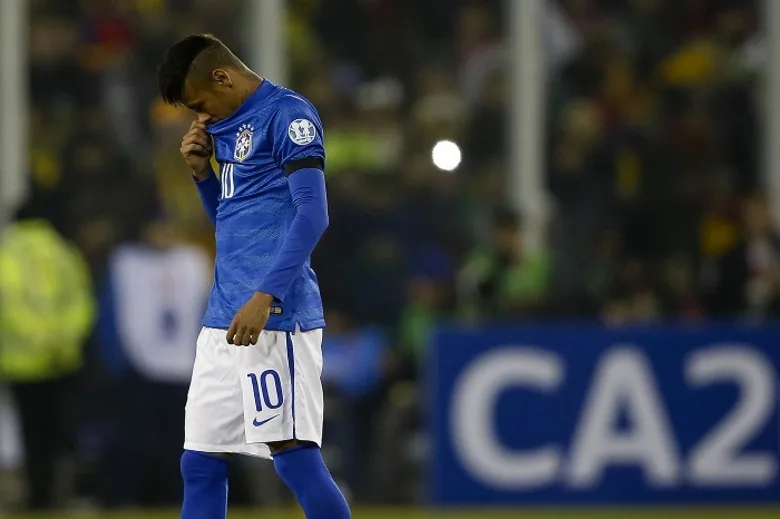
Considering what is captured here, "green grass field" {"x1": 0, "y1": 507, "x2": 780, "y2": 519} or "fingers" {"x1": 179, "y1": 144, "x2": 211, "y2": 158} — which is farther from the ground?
"fingers" {"x1": 179, "y1": 144, "x2": 211, "y2": 158}

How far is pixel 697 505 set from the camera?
10.8 m

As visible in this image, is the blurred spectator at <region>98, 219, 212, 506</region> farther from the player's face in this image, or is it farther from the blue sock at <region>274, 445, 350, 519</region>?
the blue sock at <region>274, 445, 350, 519</region>

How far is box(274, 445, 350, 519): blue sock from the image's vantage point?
211 inches

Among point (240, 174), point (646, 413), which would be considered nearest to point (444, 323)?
point (646, 413)

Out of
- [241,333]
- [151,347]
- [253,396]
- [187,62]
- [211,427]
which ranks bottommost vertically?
[151,347]

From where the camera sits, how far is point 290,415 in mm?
5387

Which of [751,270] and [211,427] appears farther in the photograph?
[751,270]

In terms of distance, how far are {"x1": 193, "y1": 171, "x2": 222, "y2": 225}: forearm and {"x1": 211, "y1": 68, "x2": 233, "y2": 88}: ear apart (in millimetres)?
463

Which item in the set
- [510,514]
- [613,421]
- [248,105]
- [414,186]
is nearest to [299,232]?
[248,105]

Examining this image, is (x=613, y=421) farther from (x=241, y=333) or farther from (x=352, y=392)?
(x=241, y=333)

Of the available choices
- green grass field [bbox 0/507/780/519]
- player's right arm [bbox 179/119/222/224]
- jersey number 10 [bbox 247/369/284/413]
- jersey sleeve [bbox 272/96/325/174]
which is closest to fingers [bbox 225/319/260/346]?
jersey number 10 [bbox 247/369/284/413]

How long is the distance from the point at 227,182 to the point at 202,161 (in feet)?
0.67

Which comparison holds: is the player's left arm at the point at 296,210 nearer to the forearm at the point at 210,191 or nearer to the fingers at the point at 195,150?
the fingers at the point at 195,150

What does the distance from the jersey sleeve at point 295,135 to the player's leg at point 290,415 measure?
56 cm
